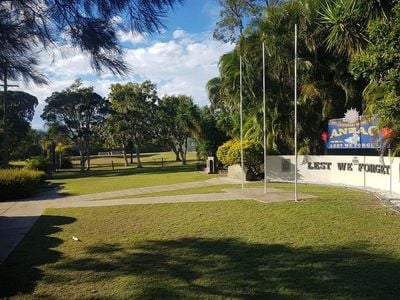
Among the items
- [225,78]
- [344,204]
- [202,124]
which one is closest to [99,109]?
[202,124]

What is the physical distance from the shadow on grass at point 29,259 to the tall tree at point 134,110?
36.4 metres

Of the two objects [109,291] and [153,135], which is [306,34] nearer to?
[109,291]

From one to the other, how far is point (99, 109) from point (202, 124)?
17.0 m

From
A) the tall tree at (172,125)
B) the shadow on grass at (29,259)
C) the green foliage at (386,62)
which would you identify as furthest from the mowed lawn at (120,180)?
the tall tree at (172,125)

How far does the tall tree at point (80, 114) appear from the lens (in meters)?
46.2

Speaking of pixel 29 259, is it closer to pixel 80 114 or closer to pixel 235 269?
pixel 235 269

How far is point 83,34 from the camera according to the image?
5.54 metres

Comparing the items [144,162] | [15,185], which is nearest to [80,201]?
[15,185]

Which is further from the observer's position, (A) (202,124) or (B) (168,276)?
(A) (202,124)

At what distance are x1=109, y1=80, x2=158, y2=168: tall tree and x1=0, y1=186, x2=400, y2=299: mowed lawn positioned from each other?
116 feet

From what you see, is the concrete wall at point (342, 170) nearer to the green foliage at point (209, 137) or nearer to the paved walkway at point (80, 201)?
the paved walkway at point (80, 201)

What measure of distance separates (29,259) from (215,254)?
298cm

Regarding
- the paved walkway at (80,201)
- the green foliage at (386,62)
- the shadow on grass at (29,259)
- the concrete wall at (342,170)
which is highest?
the green foliage at (386,62)

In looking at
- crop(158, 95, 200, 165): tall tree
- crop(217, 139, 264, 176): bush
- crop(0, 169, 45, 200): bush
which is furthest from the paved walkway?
crop(158, 95, 200, 165): tall tree
